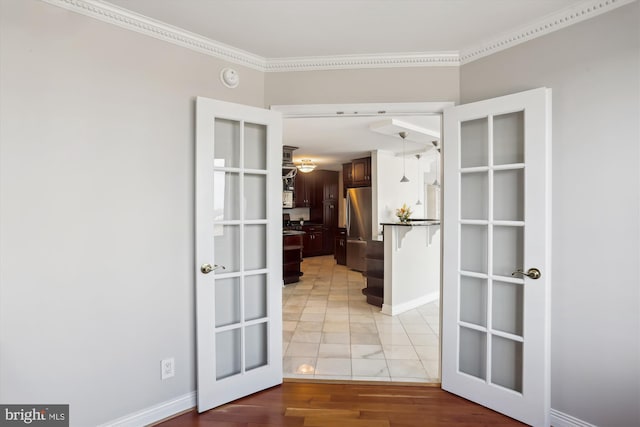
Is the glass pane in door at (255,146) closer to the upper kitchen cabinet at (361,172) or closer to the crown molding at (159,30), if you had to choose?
the crown molding at (159,30)

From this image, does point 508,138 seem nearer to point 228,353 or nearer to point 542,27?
point 542,27

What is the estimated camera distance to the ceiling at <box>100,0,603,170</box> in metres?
1.77

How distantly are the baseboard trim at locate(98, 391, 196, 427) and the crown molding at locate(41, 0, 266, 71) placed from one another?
238 cm

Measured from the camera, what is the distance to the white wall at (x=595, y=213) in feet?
5.41

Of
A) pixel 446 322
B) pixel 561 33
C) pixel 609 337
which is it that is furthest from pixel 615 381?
pixel 561 33

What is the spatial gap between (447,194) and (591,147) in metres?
0.84

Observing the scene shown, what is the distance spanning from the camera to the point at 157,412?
198cm

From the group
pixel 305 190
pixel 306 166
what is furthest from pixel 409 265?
pixel 305 190

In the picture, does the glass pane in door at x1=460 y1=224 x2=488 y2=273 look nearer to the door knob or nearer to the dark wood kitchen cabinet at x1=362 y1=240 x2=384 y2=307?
the door knob

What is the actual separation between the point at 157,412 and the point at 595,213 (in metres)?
2.92

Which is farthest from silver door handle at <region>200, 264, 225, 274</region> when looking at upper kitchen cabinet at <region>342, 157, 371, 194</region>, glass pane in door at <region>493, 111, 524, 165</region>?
upper kitchen cabinet at <region>342, 157, 371, 194</region>

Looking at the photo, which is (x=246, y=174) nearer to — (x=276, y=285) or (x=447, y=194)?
(x=276, y=285)

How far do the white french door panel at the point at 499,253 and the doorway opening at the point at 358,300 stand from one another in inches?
15.2

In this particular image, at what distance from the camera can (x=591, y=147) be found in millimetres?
1766
